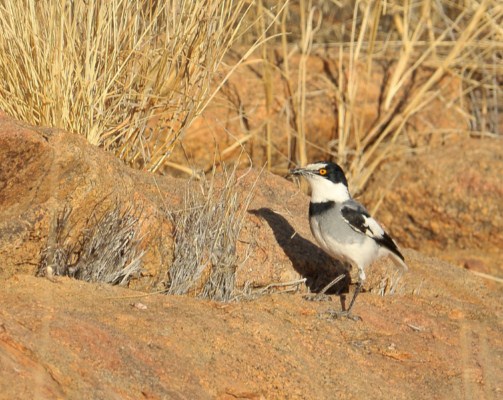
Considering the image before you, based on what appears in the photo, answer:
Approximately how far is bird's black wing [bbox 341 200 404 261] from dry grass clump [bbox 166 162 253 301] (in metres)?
0.68

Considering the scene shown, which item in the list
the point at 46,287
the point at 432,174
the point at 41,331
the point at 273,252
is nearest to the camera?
the point at 41,331

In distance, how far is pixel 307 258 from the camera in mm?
6223

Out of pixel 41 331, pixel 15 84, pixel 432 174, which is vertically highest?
pixel 15 84

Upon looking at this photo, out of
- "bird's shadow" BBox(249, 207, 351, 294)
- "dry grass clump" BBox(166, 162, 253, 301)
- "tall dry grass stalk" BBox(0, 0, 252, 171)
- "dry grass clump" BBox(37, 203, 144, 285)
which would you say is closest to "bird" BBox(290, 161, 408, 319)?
"bird's shadow" BBox(249, 207, 351, 294)

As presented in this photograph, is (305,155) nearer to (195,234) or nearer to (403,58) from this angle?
(403,58)

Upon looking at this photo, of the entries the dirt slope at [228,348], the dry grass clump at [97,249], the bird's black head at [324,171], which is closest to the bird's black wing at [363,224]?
the bird's black head at [324,171]

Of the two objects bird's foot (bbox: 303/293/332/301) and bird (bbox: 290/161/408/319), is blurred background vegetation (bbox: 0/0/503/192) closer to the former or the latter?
bird (bbox: 290/161/408/319)

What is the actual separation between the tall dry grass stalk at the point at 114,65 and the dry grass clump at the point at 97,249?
0.99 metres

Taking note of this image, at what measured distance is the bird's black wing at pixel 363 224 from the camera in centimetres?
591

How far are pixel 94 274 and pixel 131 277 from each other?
270 mm

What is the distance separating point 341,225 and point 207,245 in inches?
35.1

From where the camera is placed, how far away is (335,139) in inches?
388

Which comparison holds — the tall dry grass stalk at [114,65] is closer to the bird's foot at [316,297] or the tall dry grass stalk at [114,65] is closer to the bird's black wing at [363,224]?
the bird's black wing at [363,224]

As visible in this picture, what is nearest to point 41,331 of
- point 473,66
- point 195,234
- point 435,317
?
point 195,234
